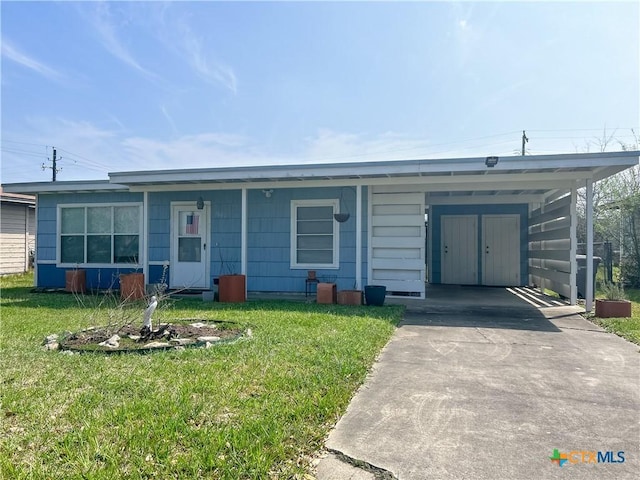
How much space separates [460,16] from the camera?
7008 millimetres

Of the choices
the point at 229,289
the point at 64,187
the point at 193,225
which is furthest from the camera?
the point at 64,187

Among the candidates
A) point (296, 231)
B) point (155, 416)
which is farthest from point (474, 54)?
point (155, 416)

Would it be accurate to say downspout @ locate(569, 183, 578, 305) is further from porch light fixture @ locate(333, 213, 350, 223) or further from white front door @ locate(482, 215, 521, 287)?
porch light fixture @ locate(333, 213, 350, 223)

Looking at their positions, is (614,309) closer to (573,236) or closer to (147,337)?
(573,236)

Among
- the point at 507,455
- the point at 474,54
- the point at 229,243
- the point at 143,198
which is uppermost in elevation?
the point at 474,54

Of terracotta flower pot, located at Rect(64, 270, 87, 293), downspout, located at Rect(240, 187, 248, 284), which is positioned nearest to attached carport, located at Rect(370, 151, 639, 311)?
downspout, located at Rect(240, 187, 248, 284)

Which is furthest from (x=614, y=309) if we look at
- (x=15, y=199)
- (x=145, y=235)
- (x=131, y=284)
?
(x=15, y=199)

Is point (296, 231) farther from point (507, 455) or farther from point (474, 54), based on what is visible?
point (507, 455)

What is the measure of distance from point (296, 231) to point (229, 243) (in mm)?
1569

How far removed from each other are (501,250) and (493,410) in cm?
997

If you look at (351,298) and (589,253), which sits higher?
(589,253)

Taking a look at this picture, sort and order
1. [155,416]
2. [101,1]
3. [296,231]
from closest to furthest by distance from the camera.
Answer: [155,416]
[101,1]
[296,231]

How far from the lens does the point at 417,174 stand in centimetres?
821

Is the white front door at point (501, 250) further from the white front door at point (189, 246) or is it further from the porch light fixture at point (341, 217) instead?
the white front door at point (189, 246)
